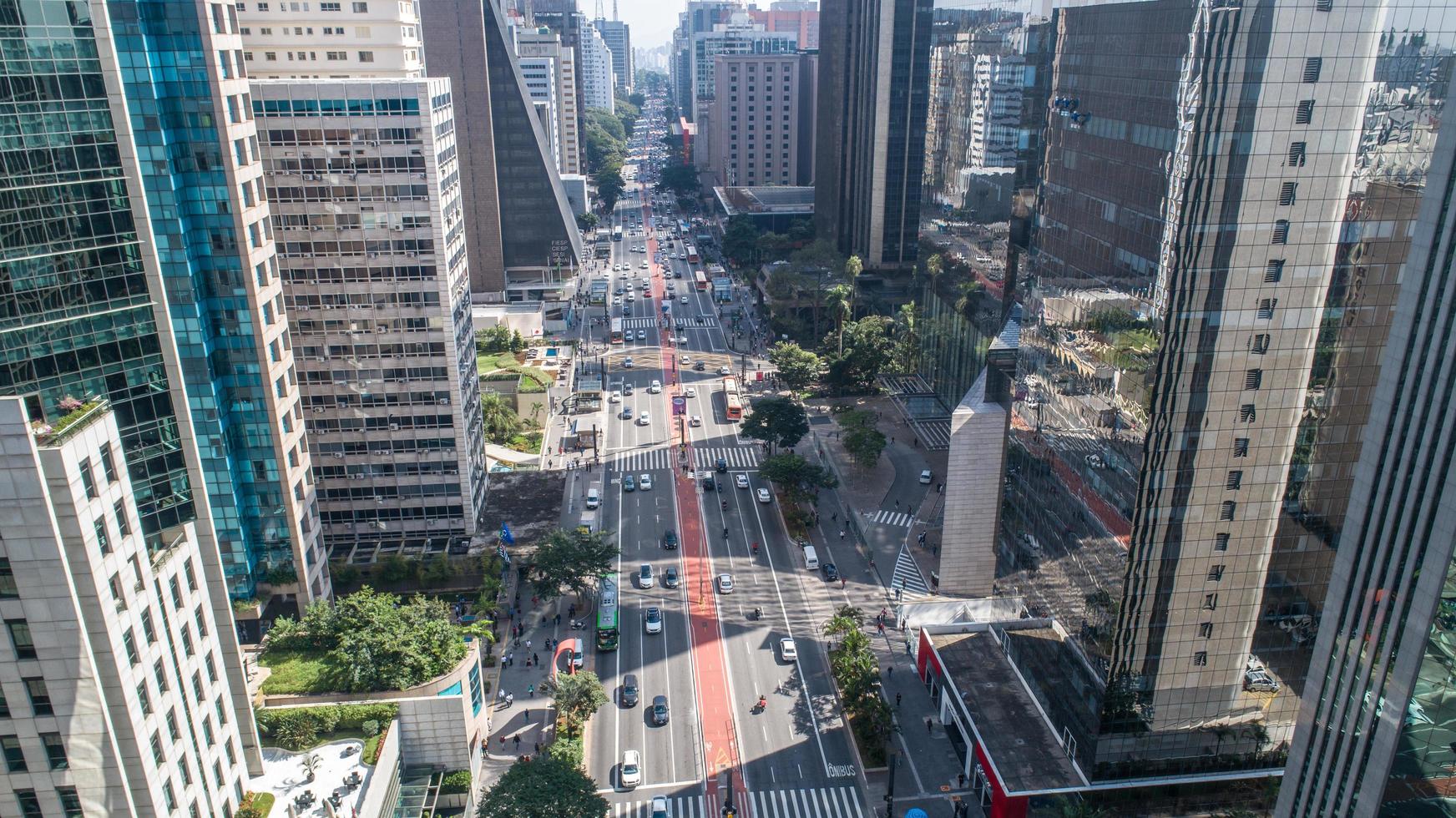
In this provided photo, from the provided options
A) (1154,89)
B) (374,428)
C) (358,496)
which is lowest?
(358,496)

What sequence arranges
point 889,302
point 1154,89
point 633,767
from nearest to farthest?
point 1154,89
point 633,767
point 889,302

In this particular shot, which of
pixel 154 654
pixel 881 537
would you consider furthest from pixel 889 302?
pixel 154 654

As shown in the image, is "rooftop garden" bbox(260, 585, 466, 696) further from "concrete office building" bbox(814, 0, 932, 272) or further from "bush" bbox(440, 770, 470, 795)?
"concrete office building" bbox(814, 0, 932, 272)

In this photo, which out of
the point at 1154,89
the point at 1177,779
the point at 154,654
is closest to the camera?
the point at 154,654

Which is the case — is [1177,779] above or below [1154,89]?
below

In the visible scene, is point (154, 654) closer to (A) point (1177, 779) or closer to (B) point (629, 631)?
(B) point (629, 631)

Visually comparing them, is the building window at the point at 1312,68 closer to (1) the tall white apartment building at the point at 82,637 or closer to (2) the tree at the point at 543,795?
(2) the tree at the point at 543,795
